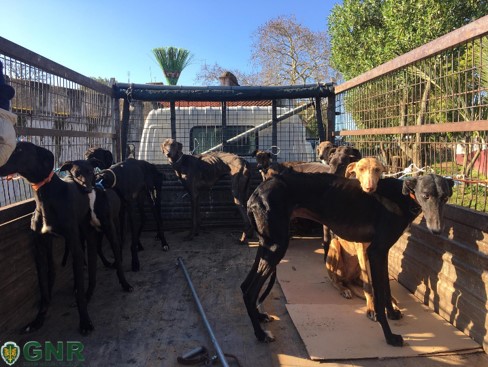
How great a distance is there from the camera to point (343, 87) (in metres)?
6.27

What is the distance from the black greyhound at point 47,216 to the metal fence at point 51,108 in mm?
456

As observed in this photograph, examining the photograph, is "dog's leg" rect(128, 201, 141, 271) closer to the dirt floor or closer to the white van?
the dirt floor

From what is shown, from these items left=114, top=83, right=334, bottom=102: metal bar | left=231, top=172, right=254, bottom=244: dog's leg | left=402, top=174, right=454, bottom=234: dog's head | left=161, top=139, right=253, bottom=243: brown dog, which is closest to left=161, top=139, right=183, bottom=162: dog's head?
left=161, top=139, right=253, bottom=243: brown dog

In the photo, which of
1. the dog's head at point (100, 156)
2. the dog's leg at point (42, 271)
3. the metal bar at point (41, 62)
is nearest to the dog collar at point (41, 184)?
the dog's leg at point (42, 271)

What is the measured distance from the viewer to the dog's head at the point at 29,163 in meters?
3.10

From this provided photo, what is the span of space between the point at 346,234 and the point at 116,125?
4.87 meters

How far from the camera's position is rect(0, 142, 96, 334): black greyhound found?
3279 mm

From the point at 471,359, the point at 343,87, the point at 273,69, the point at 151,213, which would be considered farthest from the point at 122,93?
the point at 273,69

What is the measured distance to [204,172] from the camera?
21.1 feet

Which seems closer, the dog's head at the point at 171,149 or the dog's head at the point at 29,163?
the dog's head at the point at 29,163

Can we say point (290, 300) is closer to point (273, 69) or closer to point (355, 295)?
point (355, 295)

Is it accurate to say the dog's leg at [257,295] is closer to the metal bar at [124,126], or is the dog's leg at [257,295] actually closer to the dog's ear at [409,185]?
the dog's ear at [409,185]

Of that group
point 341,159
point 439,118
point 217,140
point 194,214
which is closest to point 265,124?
point 217,140

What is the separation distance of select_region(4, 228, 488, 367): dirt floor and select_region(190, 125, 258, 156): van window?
2605mm
